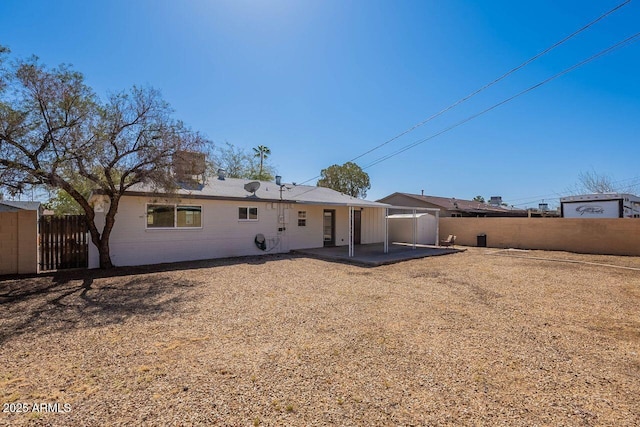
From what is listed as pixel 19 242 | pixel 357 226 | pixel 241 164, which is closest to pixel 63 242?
pixel 19 242

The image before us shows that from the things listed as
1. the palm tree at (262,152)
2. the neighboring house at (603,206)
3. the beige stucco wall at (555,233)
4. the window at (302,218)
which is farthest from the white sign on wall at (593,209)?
the palm tree at (262,152)

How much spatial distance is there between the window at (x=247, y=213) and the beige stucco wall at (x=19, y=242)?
5.98m

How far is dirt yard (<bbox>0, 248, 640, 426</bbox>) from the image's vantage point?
249 cm

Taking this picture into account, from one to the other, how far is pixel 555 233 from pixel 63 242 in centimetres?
1993

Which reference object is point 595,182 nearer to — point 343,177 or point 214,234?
point 343,177

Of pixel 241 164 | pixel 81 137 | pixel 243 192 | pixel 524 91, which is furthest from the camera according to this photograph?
pixel 241 164

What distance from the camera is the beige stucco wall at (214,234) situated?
979cm

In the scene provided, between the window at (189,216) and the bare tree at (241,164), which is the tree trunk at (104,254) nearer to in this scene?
the window at (189,216)

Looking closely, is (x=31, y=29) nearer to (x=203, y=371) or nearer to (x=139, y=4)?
(x=139, y=4)

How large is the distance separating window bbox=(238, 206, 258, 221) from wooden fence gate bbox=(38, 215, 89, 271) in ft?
16.1

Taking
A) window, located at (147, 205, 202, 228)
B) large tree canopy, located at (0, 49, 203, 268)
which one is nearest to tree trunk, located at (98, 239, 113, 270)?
large tree canopy, located at (0, 49, 203, 268)

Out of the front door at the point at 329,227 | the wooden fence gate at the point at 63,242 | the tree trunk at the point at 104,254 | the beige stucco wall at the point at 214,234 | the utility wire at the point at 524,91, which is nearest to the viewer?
the utility wire at the point at 524,91

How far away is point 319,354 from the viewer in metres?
3.54

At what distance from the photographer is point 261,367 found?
3.23 meters
